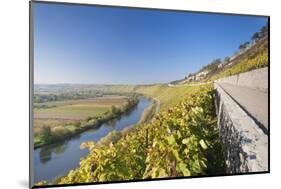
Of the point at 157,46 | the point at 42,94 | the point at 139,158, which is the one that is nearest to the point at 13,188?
the point at 42,94

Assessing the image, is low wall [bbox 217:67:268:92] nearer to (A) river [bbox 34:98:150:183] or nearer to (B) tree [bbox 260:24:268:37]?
(B) tree [bbox 260:24:268:37]

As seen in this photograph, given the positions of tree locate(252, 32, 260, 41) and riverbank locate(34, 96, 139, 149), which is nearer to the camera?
riverbank locate(34, 96, 139, 149)

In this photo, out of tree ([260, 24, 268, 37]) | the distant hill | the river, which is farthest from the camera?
tree ([260, 24, 268, 37])

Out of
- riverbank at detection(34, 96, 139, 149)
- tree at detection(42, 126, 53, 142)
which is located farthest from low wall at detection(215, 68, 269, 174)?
tree at detection(42, 126, 53, 142)

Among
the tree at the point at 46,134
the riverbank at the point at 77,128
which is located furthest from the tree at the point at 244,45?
the tree at the point at 46,134

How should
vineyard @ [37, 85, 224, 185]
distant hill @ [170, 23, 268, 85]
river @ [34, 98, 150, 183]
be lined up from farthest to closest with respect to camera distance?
distant hill @ [170, 23, 268, 85] < vineyard @ [37, 85, 224, 185] < river @ [34, 98, 150, 183]

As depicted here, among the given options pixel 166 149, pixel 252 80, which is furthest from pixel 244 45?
pixel 166 149

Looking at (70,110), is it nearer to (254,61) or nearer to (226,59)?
(226,59)
